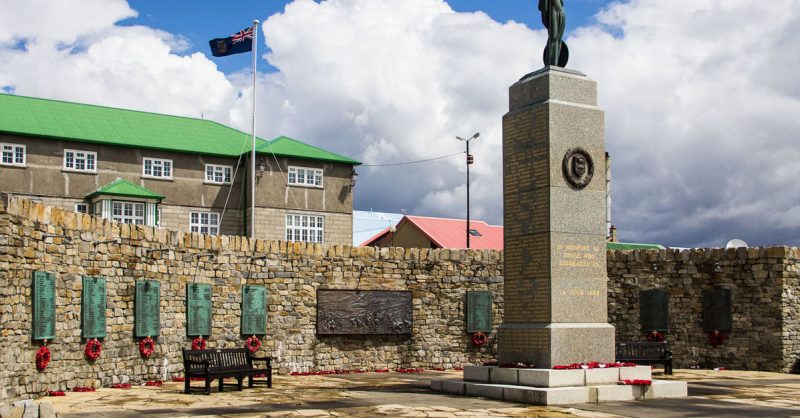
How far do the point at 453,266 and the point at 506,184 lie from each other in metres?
6.36

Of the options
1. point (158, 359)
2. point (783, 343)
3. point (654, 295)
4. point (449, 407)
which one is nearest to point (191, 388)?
point (158, 359)

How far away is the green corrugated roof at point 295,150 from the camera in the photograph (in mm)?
36438

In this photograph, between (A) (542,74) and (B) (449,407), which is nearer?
(B) (449,407)

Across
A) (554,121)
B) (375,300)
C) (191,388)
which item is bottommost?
(191,388)

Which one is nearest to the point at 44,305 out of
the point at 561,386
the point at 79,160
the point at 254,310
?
the point at 254,310

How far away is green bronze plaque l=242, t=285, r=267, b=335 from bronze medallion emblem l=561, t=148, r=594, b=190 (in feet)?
24.5

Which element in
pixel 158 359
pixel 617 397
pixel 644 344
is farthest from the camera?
pixel 644 344

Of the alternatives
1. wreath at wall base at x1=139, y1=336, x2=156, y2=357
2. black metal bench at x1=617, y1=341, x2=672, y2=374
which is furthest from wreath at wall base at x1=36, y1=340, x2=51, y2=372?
black metal bench at x1=617, y1=341, x2=672, y2=374

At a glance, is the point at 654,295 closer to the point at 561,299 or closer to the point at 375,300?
the point at 375,300

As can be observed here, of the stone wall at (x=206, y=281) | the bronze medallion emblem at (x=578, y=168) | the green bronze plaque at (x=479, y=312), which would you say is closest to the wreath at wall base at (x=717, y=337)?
the stone wall at (x=206, y=281)

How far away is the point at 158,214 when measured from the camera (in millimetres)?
34031

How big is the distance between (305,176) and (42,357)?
82.0ft

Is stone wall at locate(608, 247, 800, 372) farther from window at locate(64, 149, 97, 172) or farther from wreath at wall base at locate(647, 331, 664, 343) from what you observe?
window at locate(64, 149, 97, 172)

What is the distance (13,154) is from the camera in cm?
3156
